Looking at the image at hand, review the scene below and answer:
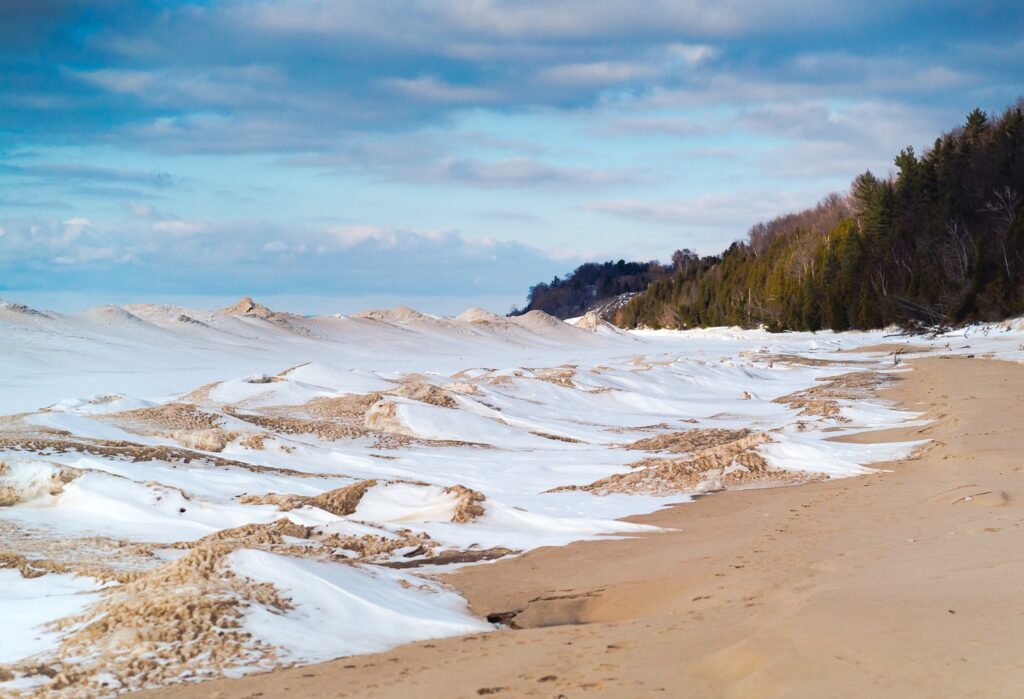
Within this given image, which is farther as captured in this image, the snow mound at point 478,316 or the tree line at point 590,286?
the tree line at point 590,286

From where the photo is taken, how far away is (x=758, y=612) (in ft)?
14.9

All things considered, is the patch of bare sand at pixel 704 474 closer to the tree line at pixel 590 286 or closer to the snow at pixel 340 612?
the snow at pixel 340 612

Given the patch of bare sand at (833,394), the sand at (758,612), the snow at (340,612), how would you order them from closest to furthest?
the sand at (758,612) → the snow at (340,612) → the patch of bare sand at (833,394)

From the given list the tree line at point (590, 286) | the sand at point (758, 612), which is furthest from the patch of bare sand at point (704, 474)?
the tree line at point (590, 286)

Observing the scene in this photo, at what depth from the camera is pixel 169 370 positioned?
3125 cm

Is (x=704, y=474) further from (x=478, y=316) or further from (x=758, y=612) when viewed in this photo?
(x=478, y=316)

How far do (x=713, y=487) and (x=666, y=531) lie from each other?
242 cm

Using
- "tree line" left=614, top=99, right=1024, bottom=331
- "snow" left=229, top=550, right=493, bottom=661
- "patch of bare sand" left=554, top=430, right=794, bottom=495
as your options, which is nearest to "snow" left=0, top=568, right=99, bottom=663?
"snow" left=229, top=550, right=493, bottom=661

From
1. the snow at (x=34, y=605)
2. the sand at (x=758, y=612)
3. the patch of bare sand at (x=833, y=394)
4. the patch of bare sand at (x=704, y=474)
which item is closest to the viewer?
the sand at (x=758, y=612)

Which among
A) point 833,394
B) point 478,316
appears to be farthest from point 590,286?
point 833,394

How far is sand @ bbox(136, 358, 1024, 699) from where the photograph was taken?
3.44 metres

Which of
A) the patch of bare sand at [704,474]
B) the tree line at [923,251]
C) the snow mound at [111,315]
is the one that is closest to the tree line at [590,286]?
the tree line at [923,251]

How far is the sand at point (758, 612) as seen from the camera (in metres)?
3.44

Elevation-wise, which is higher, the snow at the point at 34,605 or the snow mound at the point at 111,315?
the snow mound at the point at 111,315
